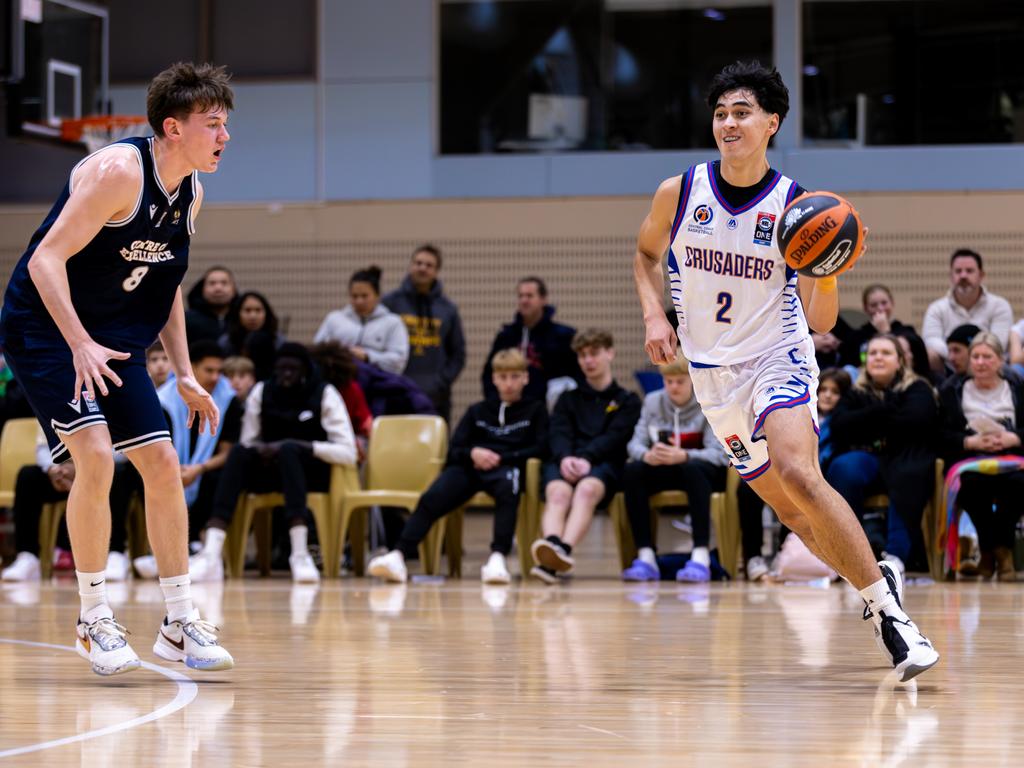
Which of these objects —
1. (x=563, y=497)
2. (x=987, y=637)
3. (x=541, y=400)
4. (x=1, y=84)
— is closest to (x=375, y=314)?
(x=541, y=400)

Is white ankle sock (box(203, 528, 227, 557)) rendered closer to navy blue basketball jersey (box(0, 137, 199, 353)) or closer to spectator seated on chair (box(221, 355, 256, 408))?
spectator seated on chair (box(221, 355, 256, 408))

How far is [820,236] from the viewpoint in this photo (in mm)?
3854

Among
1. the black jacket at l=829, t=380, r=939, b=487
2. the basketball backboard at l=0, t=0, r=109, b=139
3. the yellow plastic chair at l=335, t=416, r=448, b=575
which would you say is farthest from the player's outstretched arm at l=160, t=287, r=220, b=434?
the basketball backboard at l=0, t=0, r=109, b=139

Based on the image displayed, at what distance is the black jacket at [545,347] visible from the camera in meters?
9.33

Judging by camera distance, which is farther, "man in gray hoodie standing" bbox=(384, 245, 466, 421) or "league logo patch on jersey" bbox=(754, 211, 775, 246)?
"man in gray hoodie standing" bbox=(384, 245, 466, 421)

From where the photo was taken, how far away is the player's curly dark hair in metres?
4.25

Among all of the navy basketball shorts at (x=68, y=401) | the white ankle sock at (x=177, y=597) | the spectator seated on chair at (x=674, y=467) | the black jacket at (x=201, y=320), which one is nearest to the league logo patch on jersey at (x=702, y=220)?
the navy basketball shorts at (x=68, y=401)

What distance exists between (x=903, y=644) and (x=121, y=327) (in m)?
2.44

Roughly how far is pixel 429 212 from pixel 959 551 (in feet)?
19.2

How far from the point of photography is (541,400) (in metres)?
8.57

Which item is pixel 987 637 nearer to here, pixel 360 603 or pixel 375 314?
pixel 360 603

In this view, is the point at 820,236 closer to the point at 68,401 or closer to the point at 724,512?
the point at 68,401

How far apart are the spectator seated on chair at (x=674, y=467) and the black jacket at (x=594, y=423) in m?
0.08

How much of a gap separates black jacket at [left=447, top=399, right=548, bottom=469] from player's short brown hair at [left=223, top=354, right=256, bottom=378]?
1423mm
